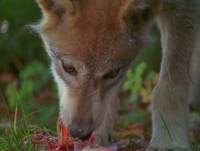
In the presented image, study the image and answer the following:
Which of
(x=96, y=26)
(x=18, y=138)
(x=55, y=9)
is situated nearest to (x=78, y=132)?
(x=18, y=138)

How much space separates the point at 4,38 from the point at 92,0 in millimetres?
5853

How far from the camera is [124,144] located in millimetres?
6000

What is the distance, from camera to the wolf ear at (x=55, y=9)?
17.7ft

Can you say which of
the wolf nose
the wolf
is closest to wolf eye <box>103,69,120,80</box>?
the wolf

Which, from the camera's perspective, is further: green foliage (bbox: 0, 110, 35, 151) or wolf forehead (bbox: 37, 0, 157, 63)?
wolf forehead (bbox: 37, 0, 157, 63)

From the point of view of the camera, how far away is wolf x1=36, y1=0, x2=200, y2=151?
5359mm

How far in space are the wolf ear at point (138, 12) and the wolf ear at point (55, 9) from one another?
0.41 metres

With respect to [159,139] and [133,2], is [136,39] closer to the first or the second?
[133,2]

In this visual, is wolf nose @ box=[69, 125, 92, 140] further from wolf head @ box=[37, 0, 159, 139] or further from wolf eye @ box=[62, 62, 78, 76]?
wolf eye @ box=[62, 62, 78, 76]

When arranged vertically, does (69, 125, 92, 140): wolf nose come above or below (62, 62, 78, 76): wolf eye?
below

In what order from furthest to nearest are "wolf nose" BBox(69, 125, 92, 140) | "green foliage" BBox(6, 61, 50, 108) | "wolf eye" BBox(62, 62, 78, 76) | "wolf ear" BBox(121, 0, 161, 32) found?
1. "green foliage" BBox(6, 61, 50, 108)
2. "wolf eye" BBox(62, 62, 78, 76)
3. "wolf ear" BBox(121, 0, 161, 32)
4. "wolf nose" BBox(69, 125, 92, 140)

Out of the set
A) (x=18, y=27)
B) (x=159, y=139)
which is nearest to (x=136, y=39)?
(x=159, y=139)

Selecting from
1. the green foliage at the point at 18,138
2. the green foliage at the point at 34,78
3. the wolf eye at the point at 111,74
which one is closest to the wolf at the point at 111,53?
the wolf eye at the point at 111,74

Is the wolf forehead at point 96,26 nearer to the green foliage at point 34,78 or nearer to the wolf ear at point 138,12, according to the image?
the wolf ear at point 138,12
